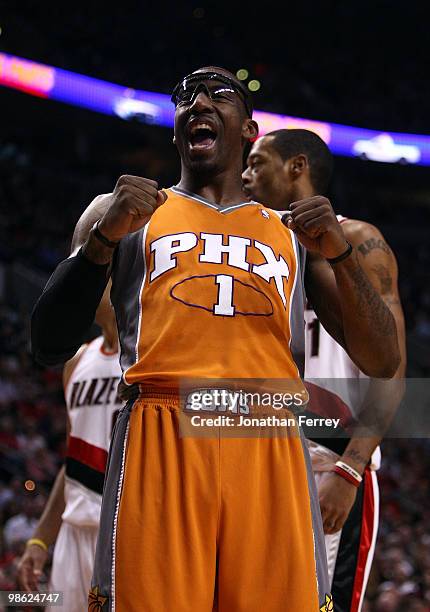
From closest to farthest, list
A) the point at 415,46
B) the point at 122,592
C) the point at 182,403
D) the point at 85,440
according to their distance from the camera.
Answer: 1. the point at 122,592
2. the point at 182,403
3. the point at 85,440
4. the point at 415,46

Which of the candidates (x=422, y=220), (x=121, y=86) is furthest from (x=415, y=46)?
(x=121, y=86)

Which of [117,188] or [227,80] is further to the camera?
[227,80]

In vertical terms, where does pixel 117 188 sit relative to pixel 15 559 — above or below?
above

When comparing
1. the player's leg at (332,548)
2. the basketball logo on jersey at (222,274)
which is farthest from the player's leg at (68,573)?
the basketball logo on jersey at (222,274)

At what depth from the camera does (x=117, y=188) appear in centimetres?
229

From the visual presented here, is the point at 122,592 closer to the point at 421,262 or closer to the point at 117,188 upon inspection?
the point at 117,188

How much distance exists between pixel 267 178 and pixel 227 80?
1.19 m

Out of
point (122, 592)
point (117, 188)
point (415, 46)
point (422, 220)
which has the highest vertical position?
point (415, 46)

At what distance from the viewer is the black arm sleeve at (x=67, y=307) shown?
2.35m

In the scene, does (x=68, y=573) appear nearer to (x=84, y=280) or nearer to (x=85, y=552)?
(x=85, y=552)

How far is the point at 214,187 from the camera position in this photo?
106 inches

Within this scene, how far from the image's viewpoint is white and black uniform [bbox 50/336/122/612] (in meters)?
4.06

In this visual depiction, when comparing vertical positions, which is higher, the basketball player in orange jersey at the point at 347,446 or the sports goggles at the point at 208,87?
the sports goggles at the point at 208,87

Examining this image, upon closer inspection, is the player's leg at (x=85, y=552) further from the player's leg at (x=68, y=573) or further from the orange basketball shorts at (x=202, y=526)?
the orange basketball shorts at (x=202, y=526)
